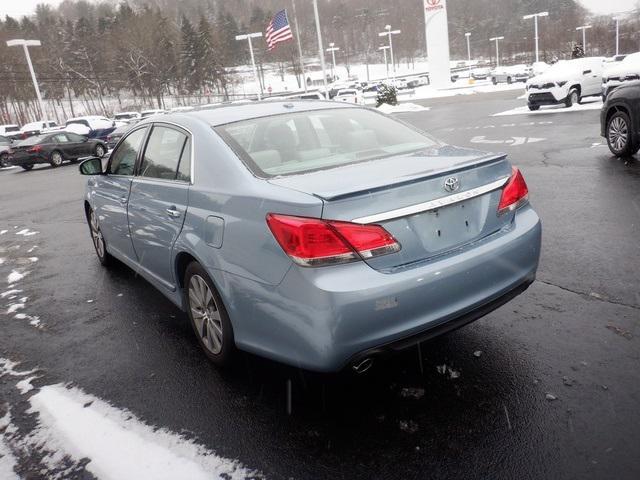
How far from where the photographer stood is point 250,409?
2.96 metres

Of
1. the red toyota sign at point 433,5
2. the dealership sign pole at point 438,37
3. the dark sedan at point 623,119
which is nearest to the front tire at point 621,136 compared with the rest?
the dark sedan at point 623,119

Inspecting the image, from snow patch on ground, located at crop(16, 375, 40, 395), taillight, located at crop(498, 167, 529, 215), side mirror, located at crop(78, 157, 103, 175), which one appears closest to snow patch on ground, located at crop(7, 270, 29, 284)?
side mirror, located at crop(78, 157, 103, 175)

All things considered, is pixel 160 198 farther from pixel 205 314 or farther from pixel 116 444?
pixel 116 444

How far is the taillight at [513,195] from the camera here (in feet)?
10.00

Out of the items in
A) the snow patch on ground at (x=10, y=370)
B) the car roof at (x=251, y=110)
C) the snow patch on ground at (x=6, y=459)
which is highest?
the car roof at (x=251, y=110)

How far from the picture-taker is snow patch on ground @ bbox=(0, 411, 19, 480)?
2.59 m

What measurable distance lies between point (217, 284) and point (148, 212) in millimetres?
1202

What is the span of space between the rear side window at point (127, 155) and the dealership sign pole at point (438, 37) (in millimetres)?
56713

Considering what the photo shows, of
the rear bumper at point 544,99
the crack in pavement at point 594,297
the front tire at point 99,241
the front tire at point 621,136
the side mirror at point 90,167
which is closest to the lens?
the crack in pavement at point 594,297

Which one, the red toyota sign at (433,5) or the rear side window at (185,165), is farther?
the red toyota sign at (433,5)

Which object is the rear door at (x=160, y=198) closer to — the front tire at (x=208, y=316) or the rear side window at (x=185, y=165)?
the rear side window at (x=185, y=165)

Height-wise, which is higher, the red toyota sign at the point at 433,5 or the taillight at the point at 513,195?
the red toyota sign at the point at 433,5

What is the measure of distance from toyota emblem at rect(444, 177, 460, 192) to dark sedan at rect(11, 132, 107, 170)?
77.3 feet

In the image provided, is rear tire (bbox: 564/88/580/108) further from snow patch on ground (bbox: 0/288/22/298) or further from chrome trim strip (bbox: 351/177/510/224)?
snow patch on ground (bbox: 0/288/22/298)
